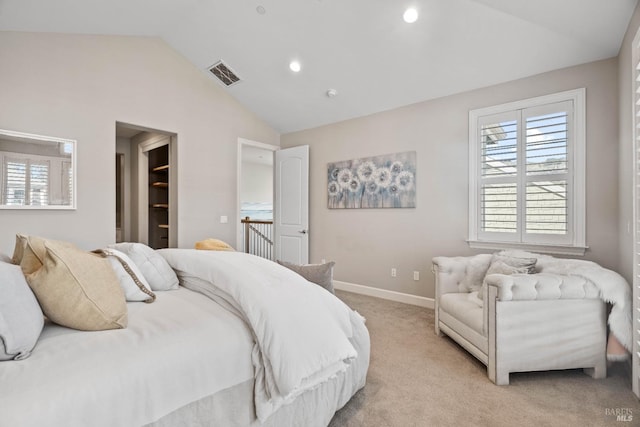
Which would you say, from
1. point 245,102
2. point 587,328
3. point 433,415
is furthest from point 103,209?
point 587,328

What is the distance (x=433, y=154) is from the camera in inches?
149

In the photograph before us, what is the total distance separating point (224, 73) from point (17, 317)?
3872mm

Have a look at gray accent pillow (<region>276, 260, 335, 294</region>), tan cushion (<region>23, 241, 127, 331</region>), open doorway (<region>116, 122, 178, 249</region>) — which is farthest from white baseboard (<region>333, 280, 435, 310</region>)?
tan cushion (<region>23, 241, 127, 331</region>)

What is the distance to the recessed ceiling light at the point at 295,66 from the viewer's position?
3785mm

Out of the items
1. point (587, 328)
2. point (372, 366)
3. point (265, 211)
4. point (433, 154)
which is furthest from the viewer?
point (265, 211)

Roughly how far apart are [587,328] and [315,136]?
12.8ft

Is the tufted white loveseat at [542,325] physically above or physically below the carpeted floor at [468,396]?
above

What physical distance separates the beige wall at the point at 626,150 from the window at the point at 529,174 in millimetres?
305

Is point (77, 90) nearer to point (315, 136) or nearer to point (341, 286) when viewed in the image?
point (315, 136)

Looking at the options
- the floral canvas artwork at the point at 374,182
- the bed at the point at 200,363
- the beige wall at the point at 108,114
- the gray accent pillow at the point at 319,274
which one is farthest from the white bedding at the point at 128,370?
the floral canvas artwork at the point at 374,182

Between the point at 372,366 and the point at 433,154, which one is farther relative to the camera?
the point at 433,154

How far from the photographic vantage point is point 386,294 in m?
4.16

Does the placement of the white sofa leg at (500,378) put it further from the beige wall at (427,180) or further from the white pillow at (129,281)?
the white pillow at (129,281)

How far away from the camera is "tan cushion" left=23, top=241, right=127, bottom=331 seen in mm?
1211
